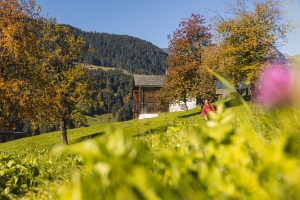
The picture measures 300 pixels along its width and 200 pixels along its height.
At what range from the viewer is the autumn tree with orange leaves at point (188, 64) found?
3756 centimetres

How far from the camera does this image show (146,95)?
73.9m

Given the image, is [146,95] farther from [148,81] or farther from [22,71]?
[22,71]

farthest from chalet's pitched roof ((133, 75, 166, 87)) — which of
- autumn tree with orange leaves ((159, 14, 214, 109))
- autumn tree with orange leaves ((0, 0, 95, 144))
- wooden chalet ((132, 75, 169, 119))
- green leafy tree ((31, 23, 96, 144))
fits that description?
autumn tree with orange leaves ((0, 0, 95, 144))

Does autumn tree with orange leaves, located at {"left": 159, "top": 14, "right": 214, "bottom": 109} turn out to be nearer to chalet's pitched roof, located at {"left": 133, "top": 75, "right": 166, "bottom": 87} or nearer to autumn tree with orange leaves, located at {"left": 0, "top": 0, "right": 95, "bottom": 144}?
autumn tree with orange leaves, located at {"left": 0, "top": 0, "right": 95, "bottom": 144}

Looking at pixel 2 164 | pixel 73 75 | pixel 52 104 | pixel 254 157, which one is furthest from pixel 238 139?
pixel 73 75

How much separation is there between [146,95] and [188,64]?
35877mm

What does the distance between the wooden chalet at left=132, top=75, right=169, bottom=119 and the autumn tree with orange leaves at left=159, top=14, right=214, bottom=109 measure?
1219 inches

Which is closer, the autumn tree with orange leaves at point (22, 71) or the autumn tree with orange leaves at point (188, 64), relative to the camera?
the autumn tree with orange leaves at point (22, 71)

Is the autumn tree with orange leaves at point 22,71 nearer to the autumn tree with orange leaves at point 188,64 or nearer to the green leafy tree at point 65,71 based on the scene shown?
the green leafy tree at point 65,71

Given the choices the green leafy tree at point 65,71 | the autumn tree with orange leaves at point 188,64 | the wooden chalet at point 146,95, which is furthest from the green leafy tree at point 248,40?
the wooden chalet at point 146,95

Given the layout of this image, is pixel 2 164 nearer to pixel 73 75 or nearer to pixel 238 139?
pixel 238 139

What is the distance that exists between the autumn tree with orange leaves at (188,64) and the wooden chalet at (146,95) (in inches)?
1219

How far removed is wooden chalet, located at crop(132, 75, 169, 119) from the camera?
237 feet

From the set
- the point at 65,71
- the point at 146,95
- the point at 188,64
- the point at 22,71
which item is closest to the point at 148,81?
the point at 146,95
